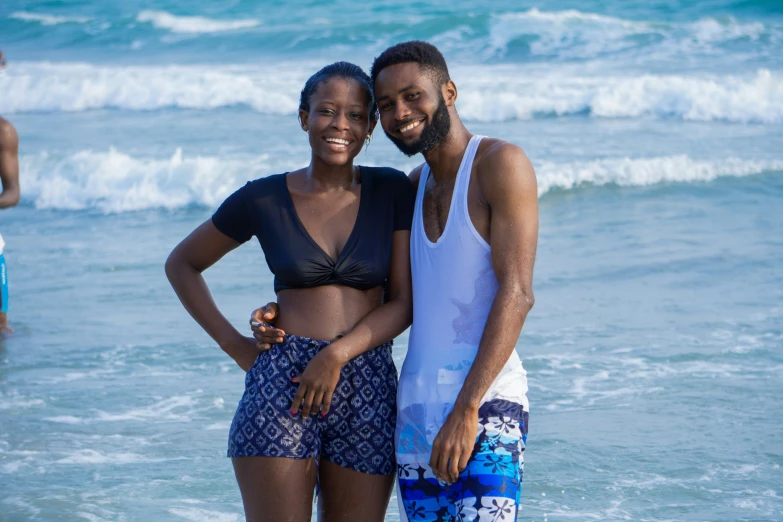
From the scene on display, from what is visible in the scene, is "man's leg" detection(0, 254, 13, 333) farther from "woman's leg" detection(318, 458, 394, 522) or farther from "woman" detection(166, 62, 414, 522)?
"woman's leg" detection(318, 458, 394, 522)

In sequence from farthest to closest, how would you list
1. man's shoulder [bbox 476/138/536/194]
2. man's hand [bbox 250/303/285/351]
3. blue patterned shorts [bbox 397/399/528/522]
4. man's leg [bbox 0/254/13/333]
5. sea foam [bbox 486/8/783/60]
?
sea foam [bbox 486/8/783/60], man's leg [bbox 0/254/13/333], man's hand [bbox 250/303/285/351], man's shoulder [bbox 476/138/536/194], blue patterned shorts [bbox 397/399/528/522]

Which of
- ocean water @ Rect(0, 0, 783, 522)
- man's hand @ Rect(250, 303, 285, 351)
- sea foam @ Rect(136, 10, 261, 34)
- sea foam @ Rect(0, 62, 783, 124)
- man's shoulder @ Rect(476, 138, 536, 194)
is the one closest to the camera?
man's shoulder @ Rect(476, 138, 536, 194)

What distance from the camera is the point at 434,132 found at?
3135 mm

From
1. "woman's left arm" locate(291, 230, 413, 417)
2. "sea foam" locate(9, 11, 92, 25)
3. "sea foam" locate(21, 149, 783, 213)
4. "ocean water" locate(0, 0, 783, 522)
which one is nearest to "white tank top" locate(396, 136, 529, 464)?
"woman's left arm" locate(291, 230, 413, 417)

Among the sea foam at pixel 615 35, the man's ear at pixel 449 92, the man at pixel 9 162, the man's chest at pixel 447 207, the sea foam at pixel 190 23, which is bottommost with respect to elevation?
the man at pixel 9 162

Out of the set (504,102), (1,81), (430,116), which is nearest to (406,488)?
(430,116)

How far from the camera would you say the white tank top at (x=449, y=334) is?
9.81ft

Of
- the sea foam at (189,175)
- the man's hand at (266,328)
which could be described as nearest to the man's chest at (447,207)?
the man's hand at (266,328)

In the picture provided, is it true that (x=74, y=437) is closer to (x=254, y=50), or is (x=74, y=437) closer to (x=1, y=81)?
(x=1, y=81)

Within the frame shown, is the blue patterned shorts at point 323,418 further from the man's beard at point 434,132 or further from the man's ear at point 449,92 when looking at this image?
the man's ear at point 449,92

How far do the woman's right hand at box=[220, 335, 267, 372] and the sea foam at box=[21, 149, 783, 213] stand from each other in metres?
8.00

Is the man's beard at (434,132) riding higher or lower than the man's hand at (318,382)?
higher

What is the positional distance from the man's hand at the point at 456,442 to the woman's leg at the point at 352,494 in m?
0.29

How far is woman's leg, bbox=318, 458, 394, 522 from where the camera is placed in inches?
122
